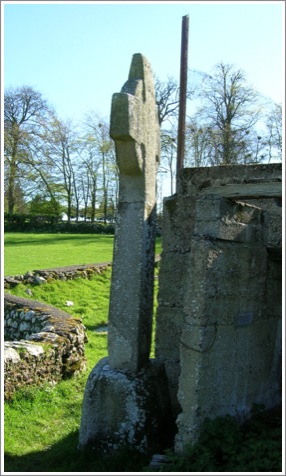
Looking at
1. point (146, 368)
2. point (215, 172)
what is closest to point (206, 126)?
point (215, 172)

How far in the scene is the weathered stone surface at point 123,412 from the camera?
15.2ft

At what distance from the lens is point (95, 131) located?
36531mm

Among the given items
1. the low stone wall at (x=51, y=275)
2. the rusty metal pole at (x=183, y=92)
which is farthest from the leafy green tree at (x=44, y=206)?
the rusty metal pole at (x=183, y=92)

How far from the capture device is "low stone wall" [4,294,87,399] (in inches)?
261

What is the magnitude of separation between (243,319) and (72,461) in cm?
211

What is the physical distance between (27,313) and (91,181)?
2848cm

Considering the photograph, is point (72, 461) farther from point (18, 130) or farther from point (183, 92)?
point (18, 130)

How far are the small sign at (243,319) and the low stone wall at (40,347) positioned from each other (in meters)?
3.27

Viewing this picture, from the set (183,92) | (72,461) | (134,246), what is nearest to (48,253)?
(183,92)

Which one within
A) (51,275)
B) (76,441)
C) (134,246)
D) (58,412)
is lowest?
A: (58,412)

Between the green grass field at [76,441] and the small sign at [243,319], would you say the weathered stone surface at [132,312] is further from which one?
the small sign at [243,319]

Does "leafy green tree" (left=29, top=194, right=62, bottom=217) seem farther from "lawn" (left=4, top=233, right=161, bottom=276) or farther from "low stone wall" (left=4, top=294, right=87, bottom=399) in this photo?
Answer: "low stone wall" (left=4, top=294, right=87, bottom=399)

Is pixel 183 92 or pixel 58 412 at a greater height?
pixel 183 92

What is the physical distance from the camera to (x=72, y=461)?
4.69 meters
